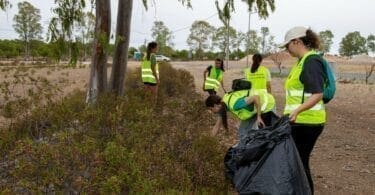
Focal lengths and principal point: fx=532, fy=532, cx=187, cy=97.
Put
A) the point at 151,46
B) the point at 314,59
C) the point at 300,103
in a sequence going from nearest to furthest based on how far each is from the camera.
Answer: the point at 314,59, the point at 300,103, the point at 151,46

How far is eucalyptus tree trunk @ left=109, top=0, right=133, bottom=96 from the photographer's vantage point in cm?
920

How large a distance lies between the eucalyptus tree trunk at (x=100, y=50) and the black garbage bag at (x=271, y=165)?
4.23m

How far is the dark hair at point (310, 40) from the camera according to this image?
435 centimetres

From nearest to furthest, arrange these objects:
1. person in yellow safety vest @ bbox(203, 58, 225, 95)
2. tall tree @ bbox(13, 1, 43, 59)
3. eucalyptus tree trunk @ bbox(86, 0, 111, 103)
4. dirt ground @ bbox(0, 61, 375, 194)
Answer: dirt ground @ bbox(0, 61, 375, 194), eucalyptus tree trunk @ bbox(86, 0, 111, 103), person in yellow safety vest @ bbox(203, 58, 225, 95), tall tree @ bbox(13, 1, 43, 59)

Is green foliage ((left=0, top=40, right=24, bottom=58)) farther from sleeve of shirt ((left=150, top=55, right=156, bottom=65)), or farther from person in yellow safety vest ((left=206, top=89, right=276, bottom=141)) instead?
person in yellow safety vest ((left=206, top=89, right=276, bottom=141))

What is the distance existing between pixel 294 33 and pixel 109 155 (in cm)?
181

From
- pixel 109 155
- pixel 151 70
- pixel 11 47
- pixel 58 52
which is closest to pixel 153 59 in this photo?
pixel 151 70

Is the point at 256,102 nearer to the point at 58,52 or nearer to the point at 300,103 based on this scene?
the point at 300,103

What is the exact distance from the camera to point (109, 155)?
4.30m

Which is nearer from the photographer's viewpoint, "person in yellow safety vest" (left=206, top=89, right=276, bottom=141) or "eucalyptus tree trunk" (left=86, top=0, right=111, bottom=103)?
"person in yellow safety vest" (left=206, top=89, right=276, bottom=141)

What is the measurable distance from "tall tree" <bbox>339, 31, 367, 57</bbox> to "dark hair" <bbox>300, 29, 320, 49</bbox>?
313ft

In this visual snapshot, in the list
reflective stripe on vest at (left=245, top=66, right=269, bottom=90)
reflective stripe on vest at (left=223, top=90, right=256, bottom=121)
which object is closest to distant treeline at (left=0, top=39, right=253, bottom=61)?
reflective stripe on vest at (left=245, top=66, right=269, bottom=90)

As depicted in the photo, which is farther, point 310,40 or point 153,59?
point 153,59

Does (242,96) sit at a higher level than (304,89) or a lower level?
lower
